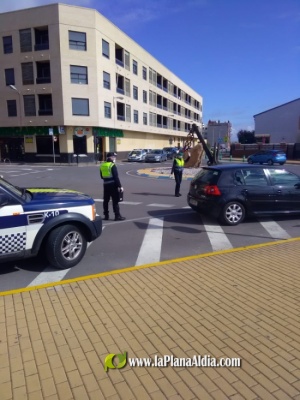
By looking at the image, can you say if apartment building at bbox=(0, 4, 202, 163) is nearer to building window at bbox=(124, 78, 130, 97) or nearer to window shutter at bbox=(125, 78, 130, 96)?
building window at bbox=(124, 78, 130, 97)

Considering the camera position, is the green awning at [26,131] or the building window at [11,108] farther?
the building window at [11,108]

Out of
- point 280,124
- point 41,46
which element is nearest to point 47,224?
point 41,46

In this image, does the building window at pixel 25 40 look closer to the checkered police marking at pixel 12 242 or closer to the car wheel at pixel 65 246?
the car wheel at pixel 65 246

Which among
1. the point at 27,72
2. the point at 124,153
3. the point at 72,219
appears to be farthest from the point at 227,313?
the point at 124,153

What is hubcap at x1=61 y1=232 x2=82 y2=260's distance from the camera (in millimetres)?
5125

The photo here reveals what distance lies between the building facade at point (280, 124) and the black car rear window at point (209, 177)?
56.0 meters

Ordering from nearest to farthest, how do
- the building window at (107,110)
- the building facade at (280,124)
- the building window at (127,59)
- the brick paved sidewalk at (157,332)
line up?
1. the brick paved sidewalk at (157,332)
2. the building window at (107,110)
3. the building window at (127,59)
4. the building facade at (280,124)

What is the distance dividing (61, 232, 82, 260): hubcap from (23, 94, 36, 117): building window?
33802mm

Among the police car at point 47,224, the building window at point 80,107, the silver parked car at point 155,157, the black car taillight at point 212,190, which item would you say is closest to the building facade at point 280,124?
the silver parked car at point 155,157

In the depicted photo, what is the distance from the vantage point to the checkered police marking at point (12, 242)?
4469 millimetres

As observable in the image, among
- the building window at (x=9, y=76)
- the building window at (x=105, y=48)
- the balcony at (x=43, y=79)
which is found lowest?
the balcony at (x=43, y=79)

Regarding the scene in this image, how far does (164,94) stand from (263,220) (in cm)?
5703

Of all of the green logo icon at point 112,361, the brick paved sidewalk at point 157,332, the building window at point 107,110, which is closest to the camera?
the brick paved sidewalk at point 157,332

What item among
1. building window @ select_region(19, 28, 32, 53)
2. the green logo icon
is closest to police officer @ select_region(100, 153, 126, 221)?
the green logo icon
